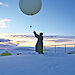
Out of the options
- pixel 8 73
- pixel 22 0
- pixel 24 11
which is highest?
pixel 22 0

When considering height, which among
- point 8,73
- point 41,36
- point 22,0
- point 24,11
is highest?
point 22,0

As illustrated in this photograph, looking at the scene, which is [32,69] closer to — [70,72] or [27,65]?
[27,65]

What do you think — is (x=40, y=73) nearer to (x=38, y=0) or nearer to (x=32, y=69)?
(x=32, y=69)

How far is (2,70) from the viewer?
248 cm

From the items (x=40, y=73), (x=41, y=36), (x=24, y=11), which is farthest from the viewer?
(x=41, y=36)

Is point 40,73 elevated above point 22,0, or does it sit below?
below

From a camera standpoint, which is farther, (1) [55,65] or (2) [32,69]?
(1) [55,65]

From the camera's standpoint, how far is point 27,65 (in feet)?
8.82

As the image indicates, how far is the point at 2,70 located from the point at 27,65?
507 mm

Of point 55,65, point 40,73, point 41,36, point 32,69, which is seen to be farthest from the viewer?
point 41,36

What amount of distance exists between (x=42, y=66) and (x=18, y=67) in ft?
1.56

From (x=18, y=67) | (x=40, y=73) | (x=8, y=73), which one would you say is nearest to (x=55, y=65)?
(x=40, y=73)

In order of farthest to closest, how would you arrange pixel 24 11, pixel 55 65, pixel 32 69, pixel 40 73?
pixel 24 11, pixel 55 65, pixel 32 69, pixel 40 73

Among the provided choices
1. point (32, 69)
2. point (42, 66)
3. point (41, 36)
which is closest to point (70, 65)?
point (42, 66)
